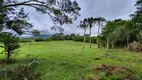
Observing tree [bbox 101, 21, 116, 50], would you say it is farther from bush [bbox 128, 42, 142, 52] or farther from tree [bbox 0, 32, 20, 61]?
tree [bbox 0, 32, 20, 61]

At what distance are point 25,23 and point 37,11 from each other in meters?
1.65

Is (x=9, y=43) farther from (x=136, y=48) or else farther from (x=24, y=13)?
(x=136, y=48)

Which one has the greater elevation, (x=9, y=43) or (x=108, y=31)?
(x=108, y=31)

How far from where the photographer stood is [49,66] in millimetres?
16469

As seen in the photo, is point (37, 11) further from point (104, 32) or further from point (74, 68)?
point (104, 32)

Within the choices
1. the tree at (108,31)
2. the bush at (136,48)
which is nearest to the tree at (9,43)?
the bush at (136,48)

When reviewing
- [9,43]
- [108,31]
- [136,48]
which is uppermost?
[108,31]

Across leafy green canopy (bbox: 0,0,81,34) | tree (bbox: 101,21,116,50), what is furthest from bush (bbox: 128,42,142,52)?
leafy green canopy (bbox: 0,0,81,34)

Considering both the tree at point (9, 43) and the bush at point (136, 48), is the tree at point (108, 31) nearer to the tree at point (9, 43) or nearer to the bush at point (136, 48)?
the bush at point (136, 48)

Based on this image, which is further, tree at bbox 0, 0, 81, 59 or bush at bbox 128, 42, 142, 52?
bush at bbox 128, 42, 142, 52

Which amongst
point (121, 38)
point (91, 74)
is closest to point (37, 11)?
point (91, 74)

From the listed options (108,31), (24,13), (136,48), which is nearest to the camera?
(24,13)

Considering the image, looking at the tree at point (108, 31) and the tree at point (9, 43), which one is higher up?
the tree at point (108, 31)

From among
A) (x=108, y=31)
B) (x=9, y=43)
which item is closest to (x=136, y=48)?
(x=108, y=31)
